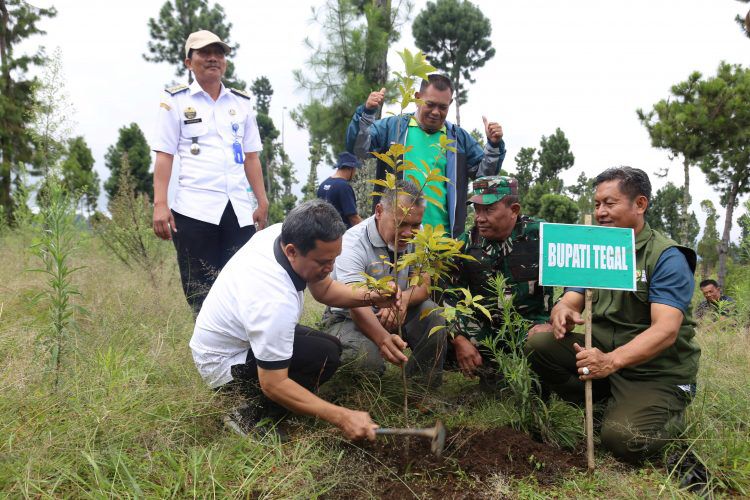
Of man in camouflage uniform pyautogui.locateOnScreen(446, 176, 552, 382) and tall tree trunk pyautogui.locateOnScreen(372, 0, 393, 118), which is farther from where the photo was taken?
tall tree trunk pyautogui.locateOnScreen(372, 0, 393, 118)

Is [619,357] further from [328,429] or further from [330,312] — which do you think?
[330,312]

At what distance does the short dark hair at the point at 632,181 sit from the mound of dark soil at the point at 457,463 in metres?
1.32

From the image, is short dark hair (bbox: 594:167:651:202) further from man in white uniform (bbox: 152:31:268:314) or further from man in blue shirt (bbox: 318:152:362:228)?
man in blue shirt (bbox: 318:152:362:228)

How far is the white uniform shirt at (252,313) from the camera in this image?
2.18m

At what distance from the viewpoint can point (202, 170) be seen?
11.1 feet

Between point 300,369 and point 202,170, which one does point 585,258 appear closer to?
point 300,369

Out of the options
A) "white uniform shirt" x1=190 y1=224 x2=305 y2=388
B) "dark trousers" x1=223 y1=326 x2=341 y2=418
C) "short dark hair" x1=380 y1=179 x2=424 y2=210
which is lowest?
"dark trousers" x1=223 y1=326 x2=341 y2=418

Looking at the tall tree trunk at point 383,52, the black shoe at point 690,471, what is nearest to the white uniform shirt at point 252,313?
the black shoe at point 690,471

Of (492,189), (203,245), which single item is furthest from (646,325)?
(203,245)

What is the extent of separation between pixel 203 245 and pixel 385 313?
4.49 feet

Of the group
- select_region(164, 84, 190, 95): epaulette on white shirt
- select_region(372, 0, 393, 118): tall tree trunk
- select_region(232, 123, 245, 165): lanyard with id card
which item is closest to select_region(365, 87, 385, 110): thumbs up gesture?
select_region(232, 123, 245, 165): lanyard with id card

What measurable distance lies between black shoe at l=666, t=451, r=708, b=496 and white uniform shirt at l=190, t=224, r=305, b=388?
1753mm

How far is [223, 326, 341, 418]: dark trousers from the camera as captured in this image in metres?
2.53

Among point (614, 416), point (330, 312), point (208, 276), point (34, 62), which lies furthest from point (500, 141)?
point (34, 62)
